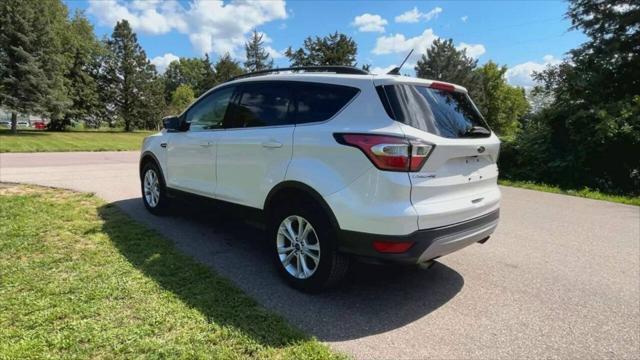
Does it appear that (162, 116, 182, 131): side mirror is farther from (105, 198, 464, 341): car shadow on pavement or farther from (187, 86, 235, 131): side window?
(105, 198, 464, 341): car shadow on pavement

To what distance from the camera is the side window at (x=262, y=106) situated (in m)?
4.10

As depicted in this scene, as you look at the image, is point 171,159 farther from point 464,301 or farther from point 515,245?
point 515,245

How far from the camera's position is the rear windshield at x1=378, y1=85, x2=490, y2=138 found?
3.31 metres

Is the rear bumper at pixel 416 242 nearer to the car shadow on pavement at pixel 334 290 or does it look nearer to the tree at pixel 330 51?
the car shadow on pavement at pixel 334 290

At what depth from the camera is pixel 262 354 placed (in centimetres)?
272

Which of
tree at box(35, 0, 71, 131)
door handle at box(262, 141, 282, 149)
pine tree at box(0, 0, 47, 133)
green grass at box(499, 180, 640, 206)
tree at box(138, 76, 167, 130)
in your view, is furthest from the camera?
tree at box(138, 76, 167, 130)

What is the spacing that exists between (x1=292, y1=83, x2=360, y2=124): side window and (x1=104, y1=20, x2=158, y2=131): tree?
150 ft

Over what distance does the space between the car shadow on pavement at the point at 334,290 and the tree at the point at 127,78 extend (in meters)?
44.3

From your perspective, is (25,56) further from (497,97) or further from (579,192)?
(497,97)

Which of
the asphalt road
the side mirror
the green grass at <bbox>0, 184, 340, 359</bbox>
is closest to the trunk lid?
the asphalt road

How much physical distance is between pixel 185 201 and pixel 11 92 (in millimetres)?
28135

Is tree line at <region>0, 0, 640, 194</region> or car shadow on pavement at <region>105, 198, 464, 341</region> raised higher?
tree line at <region>0, 0, 640, 194</region>

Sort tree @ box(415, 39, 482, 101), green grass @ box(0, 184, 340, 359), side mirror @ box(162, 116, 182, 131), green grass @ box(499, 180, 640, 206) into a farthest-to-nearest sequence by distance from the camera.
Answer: tree @ box(415, 39, 482, 101) → green grass @ box(499, 180, 640, 206) → side mirror @ box(162, 116, 182, 131) → green grass @ box(0, 184, 340, 359)

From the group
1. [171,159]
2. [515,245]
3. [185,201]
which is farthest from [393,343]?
[171,159]
